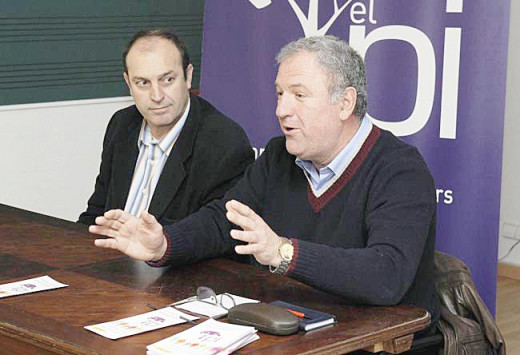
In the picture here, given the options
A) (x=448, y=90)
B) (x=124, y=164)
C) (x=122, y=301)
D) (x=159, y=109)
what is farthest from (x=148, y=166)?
(x=448, y=90)

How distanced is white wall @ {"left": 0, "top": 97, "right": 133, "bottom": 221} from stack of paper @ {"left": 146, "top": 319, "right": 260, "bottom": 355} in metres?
3.26

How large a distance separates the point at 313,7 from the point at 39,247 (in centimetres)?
212

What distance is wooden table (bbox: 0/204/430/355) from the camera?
2.07 meters

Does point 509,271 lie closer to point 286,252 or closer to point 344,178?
point 344,178

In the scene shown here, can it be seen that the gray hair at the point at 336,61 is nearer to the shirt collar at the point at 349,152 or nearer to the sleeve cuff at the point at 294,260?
the shirt collar at the point at 349,152

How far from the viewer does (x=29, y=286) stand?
8.07 feet

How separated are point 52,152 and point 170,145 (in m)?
2.14

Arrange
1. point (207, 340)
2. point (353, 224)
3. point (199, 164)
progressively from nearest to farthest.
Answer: point (207, 340) → point (353, 224) → point (199, 164)

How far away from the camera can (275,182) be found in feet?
9.34

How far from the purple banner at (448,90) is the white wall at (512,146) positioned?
1.62 meters

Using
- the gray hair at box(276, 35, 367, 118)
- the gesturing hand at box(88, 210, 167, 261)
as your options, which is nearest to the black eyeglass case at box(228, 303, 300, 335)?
the gesturing hand at box(88, 210, 167, 261)

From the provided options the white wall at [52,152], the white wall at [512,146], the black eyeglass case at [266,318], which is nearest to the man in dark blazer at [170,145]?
the black eyeglass case at [266,318]

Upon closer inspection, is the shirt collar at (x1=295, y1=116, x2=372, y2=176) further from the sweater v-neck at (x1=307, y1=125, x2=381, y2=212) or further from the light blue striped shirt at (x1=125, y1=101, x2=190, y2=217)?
the light blue striped shirt at (x1=125, y1=101, x2=190, y2=217)

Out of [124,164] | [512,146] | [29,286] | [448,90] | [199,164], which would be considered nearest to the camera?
[29,286]
